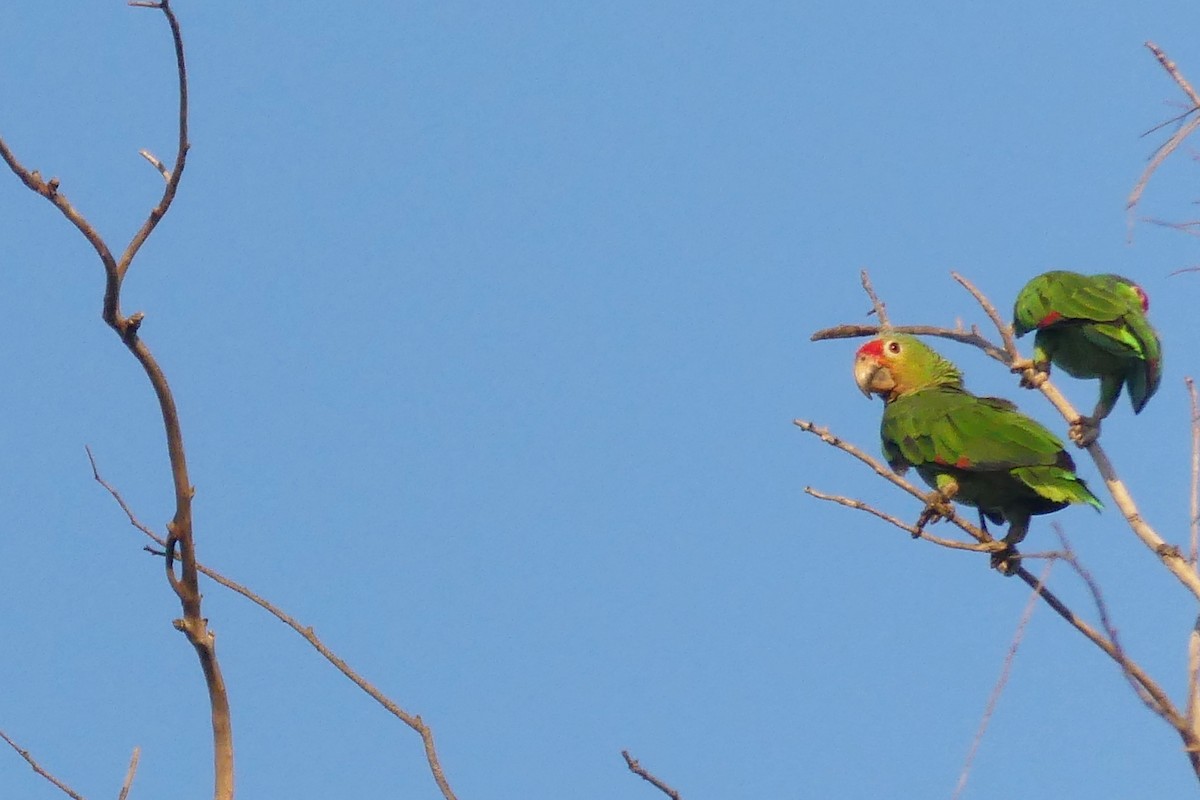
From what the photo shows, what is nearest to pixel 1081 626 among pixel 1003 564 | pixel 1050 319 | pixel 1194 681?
pixel 1194 681

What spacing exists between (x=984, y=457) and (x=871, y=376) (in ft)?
3.80

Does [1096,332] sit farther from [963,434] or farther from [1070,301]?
[963,434]

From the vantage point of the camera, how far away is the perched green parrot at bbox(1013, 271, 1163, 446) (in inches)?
243

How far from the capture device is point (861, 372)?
259 inches

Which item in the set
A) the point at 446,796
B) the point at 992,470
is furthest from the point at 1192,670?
the point at 446,796

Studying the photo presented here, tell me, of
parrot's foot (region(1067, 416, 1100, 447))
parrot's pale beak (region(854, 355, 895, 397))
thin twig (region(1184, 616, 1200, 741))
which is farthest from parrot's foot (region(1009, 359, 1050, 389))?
thin twig (region(1184, 616, 1200, 741))

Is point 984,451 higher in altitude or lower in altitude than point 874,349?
lower

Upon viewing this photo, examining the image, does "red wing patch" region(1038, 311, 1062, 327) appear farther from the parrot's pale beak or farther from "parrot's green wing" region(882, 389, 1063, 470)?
the parrot's pale beak

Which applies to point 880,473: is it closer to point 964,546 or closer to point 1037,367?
point 964,546

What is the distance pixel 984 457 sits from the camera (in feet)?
18.1

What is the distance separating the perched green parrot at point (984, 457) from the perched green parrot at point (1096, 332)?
51 cm

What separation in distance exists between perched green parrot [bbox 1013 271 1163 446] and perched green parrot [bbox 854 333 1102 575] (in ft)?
1.69

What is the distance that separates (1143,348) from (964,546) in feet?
8.53

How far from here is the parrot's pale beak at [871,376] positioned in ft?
21.5
